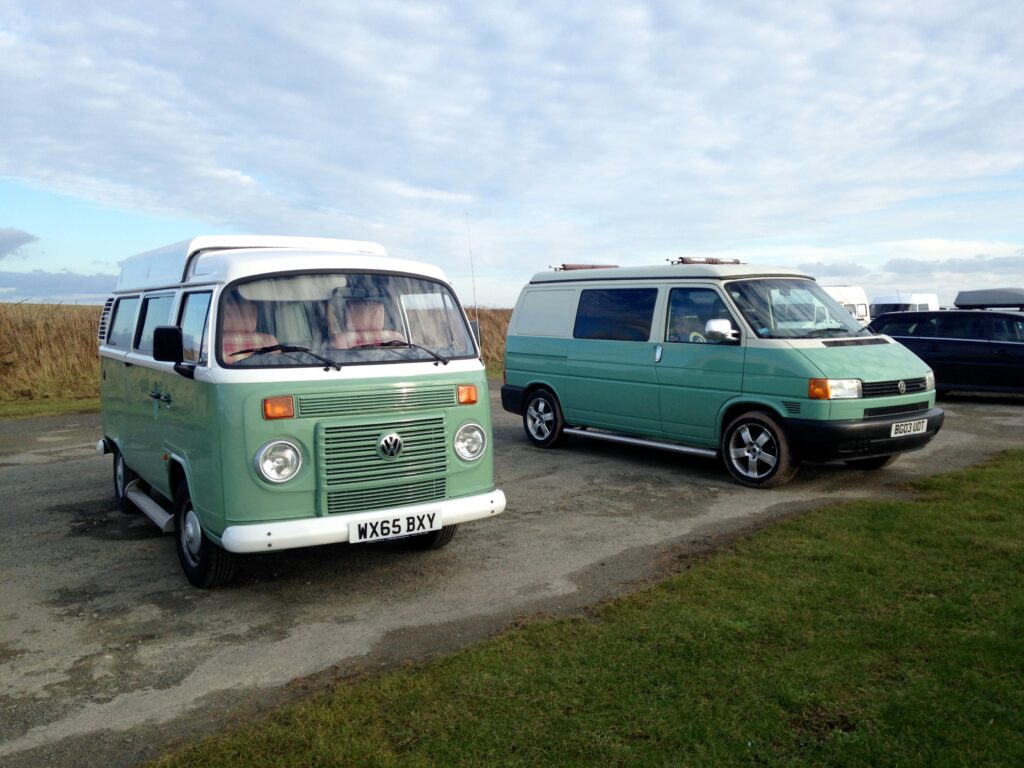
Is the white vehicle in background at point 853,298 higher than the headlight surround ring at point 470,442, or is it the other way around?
the white vehicle in background at point 853,298

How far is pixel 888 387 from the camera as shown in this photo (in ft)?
29.1

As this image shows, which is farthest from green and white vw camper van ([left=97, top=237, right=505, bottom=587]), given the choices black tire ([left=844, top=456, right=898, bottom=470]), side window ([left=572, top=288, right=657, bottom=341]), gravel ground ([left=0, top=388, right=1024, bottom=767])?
black tire ([left=844, top=456, right=898, bottom=470])

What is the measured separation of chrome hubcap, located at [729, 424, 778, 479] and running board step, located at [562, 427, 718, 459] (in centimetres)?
34

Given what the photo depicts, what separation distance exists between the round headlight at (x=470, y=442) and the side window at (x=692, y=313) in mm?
4046

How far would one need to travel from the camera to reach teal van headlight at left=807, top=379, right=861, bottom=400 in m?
8.53

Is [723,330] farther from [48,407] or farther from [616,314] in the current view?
[48,407]

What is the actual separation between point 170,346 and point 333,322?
3.66ft

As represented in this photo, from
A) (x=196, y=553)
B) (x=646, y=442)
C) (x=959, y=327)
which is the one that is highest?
(x=959, y=327)

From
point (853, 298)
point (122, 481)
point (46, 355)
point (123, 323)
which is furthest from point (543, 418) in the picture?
point (853, 298)

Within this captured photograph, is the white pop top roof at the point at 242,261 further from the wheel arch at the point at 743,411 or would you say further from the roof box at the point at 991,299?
the roof box at the point at 991,299

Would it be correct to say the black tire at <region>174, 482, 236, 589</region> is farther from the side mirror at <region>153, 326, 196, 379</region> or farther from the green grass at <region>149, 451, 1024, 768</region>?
the green grass at <region>149, 451, 1024, 768</region>

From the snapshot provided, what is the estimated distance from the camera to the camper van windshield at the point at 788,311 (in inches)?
362

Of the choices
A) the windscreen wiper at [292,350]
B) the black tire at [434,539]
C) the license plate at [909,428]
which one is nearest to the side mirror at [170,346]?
the windscreen wiper at [292,350]

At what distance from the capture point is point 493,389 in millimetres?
20516
